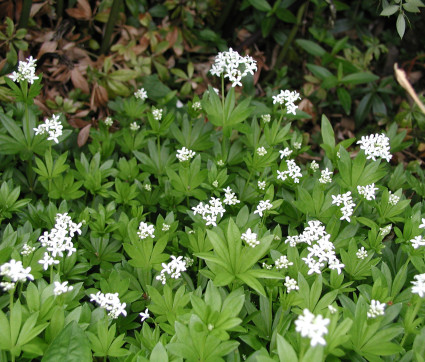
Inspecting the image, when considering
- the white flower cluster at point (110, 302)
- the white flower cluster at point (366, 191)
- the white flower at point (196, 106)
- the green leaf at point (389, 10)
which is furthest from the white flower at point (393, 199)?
the white flower cluster at point (110, 302)

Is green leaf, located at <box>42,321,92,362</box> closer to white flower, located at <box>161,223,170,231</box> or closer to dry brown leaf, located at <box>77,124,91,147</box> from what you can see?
white flower, located at <box>161,223,170,231</box>

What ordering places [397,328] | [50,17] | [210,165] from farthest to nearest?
[50,17] < [210,165] < [397,328]

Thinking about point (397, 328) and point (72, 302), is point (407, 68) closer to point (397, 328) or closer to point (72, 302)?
point (397, 328)

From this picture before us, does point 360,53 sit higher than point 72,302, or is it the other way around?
point 360,53

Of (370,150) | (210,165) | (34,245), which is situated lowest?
(34,245)

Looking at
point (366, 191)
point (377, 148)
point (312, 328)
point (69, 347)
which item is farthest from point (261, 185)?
point (69, 347)

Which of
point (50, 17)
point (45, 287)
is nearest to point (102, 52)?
point (50, 17)

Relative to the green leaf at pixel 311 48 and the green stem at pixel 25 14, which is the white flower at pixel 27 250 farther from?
the green leaf at pixel 311 48
